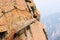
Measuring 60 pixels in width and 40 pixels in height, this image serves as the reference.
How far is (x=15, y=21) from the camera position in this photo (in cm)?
1689

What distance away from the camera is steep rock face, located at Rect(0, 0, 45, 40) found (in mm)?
15868

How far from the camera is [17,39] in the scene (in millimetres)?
15992

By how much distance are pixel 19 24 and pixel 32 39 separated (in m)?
1.51

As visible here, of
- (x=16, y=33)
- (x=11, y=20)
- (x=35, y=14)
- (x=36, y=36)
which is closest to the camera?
(x=16, y=33)

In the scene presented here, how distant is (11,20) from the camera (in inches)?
663

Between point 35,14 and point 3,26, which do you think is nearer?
point 3,26

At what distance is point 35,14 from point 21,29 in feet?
18.4

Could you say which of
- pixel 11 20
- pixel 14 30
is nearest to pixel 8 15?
pixel 11 20

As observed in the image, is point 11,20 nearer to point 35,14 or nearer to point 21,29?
point 21,29

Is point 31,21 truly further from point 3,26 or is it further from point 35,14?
point 35,14

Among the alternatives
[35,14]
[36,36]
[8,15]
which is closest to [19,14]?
[8,15]

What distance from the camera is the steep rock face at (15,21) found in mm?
15868

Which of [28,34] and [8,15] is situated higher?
[8,15]

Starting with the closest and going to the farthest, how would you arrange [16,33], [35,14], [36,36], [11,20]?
[16,33] → [11,20] → [36,36] → [35,14]
